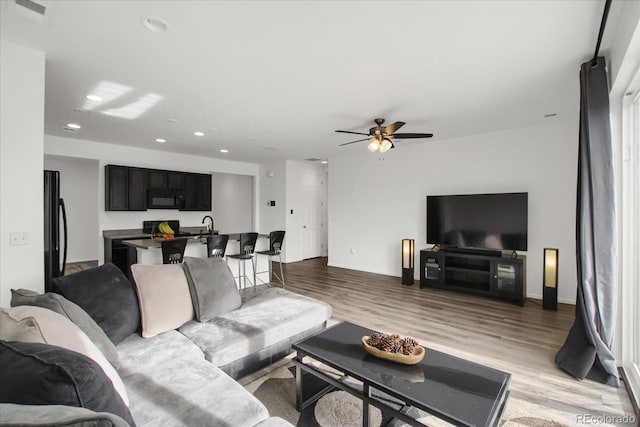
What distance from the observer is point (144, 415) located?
1.40m

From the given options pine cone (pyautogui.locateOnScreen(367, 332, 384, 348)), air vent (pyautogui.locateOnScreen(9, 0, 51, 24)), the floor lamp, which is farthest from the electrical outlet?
the floor lamp

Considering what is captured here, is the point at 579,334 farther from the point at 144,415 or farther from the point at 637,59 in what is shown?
the point at 144,415

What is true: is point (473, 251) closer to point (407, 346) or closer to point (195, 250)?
point (407, 346)

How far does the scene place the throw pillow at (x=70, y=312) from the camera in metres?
1.67

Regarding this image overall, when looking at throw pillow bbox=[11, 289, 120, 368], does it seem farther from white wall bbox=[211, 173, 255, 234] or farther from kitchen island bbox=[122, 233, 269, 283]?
white wall bbox=[211, 173, 255, 234]

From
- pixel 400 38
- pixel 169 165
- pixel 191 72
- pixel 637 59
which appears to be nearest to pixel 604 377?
pixel 637 59

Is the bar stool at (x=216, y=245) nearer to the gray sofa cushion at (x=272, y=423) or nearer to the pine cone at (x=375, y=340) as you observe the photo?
the pine cone at (x=375, y=340)

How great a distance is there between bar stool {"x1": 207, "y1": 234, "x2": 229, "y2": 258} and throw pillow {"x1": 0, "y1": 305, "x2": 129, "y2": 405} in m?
2.75

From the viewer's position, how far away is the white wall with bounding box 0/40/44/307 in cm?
227

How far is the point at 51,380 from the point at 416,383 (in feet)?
5.19

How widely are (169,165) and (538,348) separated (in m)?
7.07

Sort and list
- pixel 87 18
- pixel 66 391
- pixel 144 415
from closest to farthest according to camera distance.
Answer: pixel 66 391
pixel 144 415
pixel 87 18

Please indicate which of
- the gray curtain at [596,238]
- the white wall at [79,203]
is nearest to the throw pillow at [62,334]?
the gray curtain at [596,238]

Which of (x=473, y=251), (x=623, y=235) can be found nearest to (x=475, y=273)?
(x=473, y=251)
